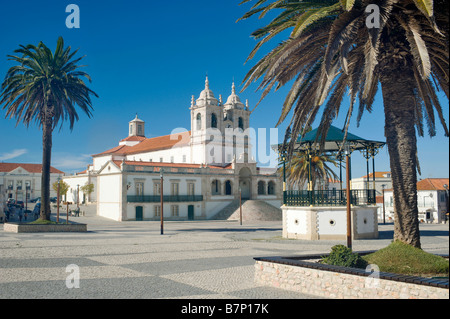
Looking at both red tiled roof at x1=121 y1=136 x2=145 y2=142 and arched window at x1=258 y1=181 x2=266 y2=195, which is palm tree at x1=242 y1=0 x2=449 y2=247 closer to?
arched window at x1=258 y1=181 x2=266 y2=195

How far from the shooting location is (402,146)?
39.7 ft

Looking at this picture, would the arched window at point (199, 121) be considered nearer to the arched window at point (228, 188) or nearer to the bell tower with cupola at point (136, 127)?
the arched window at point (228, 188)

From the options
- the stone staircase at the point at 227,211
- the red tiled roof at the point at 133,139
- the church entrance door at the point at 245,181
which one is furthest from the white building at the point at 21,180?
the stone staircase at the point at 227,211

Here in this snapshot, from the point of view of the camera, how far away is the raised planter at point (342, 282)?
865 centimetres

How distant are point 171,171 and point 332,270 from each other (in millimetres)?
49330

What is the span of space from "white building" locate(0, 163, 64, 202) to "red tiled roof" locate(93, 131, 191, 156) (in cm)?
2578

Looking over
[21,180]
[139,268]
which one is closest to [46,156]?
[139,268]

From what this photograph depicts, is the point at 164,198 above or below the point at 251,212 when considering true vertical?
above

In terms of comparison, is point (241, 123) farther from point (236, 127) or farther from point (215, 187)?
point (215, 187)

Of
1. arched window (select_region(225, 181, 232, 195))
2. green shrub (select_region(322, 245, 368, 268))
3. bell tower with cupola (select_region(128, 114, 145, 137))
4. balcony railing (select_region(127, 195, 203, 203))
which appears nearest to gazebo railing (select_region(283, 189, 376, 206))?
green shrub (select_region(322, 245, 368, 268))

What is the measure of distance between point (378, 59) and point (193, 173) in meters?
49.9

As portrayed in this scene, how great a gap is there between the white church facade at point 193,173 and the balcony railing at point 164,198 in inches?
4.7

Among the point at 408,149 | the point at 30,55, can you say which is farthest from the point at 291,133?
the point at 30,55

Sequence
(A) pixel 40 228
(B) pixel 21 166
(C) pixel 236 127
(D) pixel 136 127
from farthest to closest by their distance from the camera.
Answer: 1. (B) pixel 21 166
2. (D) pixel 136 127
3. (C) pixel 236 127
4. (A) pixel 40 228
